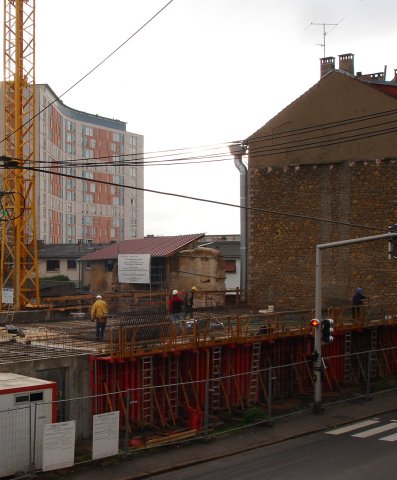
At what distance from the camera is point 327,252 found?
38.8 meters

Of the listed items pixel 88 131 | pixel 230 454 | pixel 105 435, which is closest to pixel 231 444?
pixel 230 454

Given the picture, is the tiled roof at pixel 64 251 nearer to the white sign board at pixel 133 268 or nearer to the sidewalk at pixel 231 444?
the white sign board at pixel 133 268

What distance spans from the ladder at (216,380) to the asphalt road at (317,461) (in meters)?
3.64

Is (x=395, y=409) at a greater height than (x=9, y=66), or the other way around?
(x=9, y=66)

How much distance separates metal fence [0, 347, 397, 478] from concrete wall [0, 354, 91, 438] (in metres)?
0.04

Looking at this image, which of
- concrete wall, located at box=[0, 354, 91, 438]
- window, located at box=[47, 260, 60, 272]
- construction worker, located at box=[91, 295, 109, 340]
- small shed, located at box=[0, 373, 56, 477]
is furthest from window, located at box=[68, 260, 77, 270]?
small shed, located at box=[0, 373, 56, 477]

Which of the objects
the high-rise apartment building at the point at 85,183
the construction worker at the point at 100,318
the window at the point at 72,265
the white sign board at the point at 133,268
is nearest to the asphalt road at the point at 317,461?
the construction worker at the point at 100,318

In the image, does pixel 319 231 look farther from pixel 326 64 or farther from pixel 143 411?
pixel 143 411

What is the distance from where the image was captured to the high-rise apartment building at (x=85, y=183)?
10156 cm

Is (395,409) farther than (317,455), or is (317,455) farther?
(395,409)

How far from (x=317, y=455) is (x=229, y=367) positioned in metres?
6.55

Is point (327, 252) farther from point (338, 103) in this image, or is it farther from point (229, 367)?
point (229, 367)

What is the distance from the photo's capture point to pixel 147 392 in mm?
19953

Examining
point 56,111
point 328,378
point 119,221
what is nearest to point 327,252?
point 328,378
